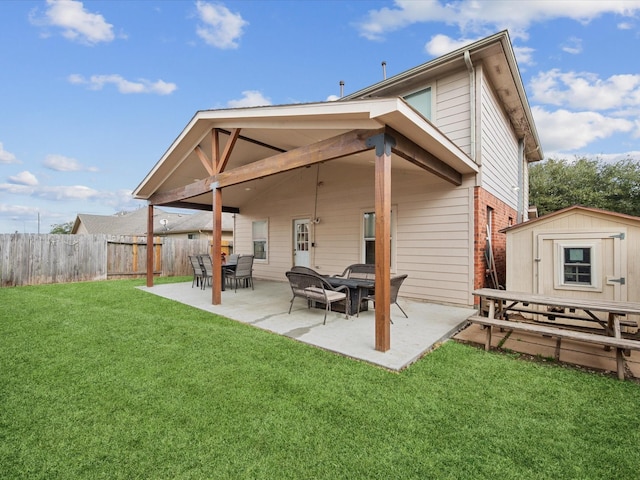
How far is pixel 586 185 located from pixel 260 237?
22.6 meters

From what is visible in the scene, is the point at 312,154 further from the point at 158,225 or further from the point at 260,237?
the point at 158,225

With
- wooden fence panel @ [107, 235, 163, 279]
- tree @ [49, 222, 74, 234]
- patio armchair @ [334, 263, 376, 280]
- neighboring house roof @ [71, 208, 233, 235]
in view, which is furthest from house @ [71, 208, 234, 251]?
tree @ [49, 222, 74, 234]

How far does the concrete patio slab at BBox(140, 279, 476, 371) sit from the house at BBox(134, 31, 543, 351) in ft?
0.98

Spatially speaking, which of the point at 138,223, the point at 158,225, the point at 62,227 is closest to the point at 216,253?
the point at 158,225

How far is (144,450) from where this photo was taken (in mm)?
1920

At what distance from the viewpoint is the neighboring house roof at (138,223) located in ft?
69.4

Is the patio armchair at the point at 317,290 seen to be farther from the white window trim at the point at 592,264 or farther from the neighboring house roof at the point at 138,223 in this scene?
the neighboring house roof at the point at 138,223

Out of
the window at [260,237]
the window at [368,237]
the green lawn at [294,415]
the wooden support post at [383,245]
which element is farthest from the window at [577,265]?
the window at [260,237]

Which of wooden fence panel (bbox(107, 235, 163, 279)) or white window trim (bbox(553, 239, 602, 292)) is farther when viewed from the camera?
wooden fence panel (bbox(107, 235, 163, 279))

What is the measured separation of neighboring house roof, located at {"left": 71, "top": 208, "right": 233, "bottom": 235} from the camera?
2116 centimetres

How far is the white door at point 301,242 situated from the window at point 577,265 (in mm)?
6010

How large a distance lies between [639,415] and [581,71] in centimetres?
2157

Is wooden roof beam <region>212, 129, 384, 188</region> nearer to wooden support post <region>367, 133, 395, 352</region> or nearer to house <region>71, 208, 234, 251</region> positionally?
wooden support post <region>367, 133, 395, 352</region>

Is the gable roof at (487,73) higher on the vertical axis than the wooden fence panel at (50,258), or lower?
higher
